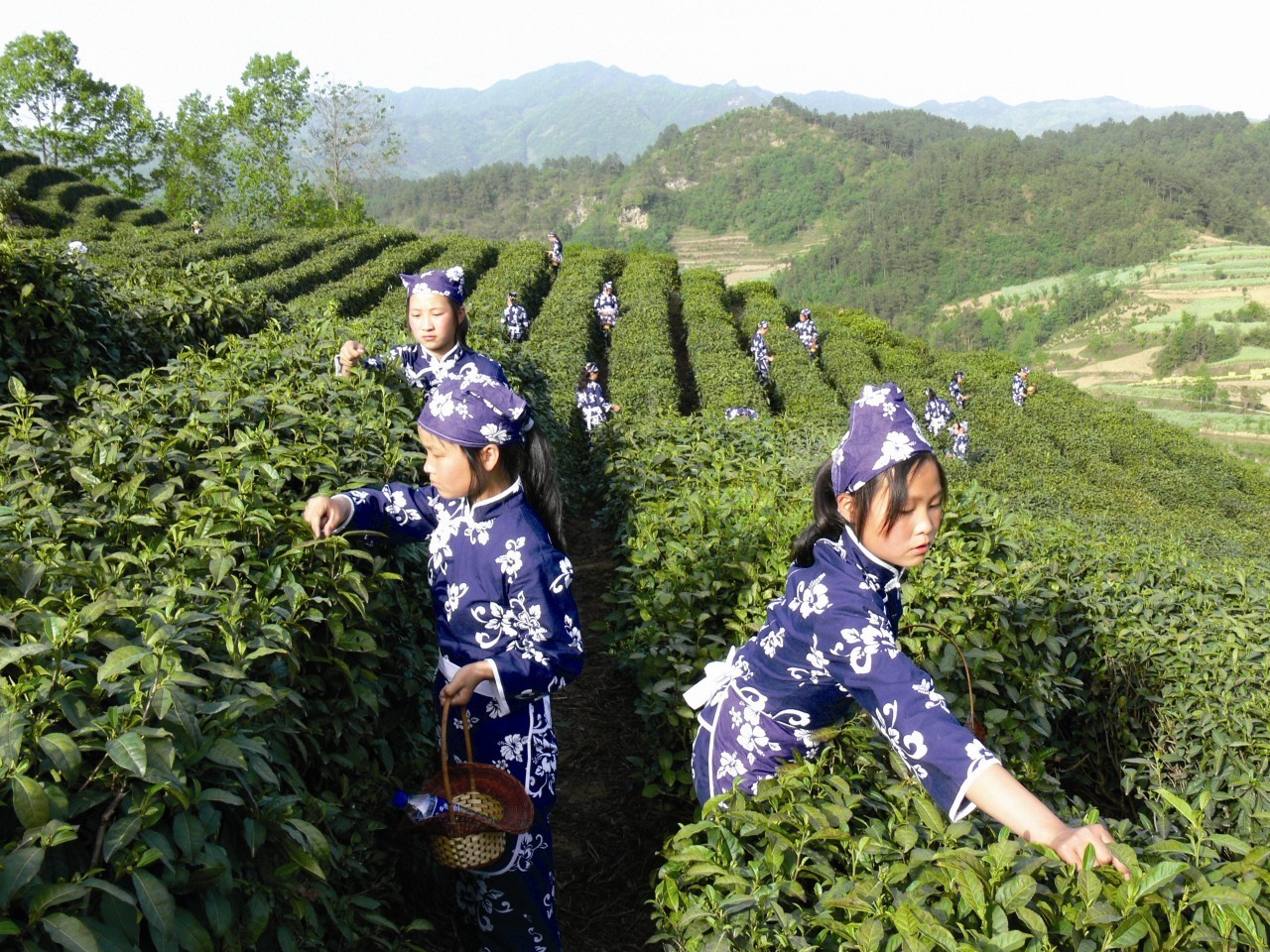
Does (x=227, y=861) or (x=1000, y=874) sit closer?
(x=227, y=861)

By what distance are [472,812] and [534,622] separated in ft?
1.57

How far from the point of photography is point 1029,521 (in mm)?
4926

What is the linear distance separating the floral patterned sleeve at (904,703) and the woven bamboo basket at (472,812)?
86 cm

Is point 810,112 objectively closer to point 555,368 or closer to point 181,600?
point 555,368

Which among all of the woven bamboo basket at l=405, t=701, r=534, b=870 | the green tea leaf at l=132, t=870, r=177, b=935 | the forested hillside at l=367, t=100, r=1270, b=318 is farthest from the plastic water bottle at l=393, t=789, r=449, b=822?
the forested hillside at l=367, t=100, r=1270, b=318

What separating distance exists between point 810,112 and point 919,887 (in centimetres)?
17363

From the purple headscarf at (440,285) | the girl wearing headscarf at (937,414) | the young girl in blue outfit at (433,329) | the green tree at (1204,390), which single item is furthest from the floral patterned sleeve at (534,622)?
the green tree at (1204,390)

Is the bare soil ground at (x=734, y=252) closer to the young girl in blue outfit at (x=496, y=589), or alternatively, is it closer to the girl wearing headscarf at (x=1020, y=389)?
the girl wearing headscarf at (x=1020, y=389)

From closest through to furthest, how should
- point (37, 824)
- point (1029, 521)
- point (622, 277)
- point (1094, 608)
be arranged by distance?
point (37, 824)
point (1094, 608)
point (1029, 521)
point (622, 277)

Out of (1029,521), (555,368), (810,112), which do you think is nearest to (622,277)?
(555,368)

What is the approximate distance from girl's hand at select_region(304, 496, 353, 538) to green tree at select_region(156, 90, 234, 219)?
4430 cm

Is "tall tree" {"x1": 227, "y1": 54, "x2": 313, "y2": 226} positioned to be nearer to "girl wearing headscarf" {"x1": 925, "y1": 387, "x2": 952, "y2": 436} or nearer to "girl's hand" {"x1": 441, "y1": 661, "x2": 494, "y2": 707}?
"girl wearing headscarf" {"x1": 925, "y1": 387, "x2": 952, "y2": 436}

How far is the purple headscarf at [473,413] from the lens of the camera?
2.13 m

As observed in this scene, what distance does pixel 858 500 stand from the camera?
182cm
